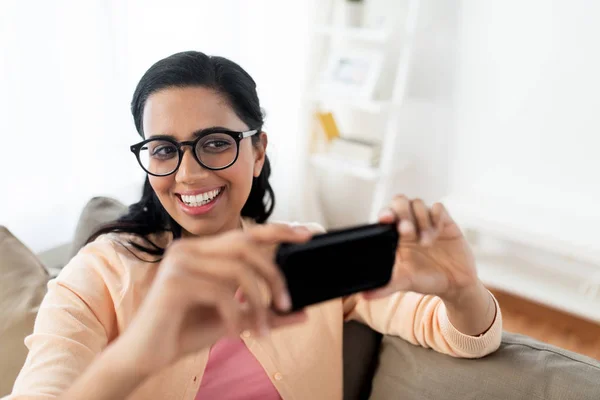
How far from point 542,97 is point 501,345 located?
61.2 inches

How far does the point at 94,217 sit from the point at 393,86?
5.56ft

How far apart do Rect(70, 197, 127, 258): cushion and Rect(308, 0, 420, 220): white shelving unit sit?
1297 millimetres

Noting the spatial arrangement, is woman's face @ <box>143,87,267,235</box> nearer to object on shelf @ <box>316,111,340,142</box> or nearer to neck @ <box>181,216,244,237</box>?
neck @ <box>181,216,244,237</box>

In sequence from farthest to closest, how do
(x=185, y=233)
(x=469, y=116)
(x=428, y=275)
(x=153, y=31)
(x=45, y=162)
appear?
(x=469, y=116)
(x=153, y=31)
(x=45, y=162)
(x=185, y=233)
(x=428, y=275)

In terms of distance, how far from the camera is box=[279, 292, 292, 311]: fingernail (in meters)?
0.58

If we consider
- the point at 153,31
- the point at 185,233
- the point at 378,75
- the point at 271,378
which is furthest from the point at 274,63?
the point at 271,378

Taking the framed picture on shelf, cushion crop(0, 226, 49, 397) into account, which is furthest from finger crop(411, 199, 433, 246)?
the framed picture on shelf

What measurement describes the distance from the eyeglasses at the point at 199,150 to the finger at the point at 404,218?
392 millimetres

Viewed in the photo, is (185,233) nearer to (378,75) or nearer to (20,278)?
(20,278)

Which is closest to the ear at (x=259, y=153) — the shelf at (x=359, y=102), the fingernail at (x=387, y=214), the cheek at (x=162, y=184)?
the cheek at (x=162, y=184)

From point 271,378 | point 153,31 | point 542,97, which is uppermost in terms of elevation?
point 153,31

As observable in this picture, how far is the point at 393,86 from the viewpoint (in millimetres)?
2525

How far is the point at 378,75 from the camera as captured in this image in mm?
2297

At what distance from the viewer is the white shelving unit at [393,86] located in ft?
7.25
